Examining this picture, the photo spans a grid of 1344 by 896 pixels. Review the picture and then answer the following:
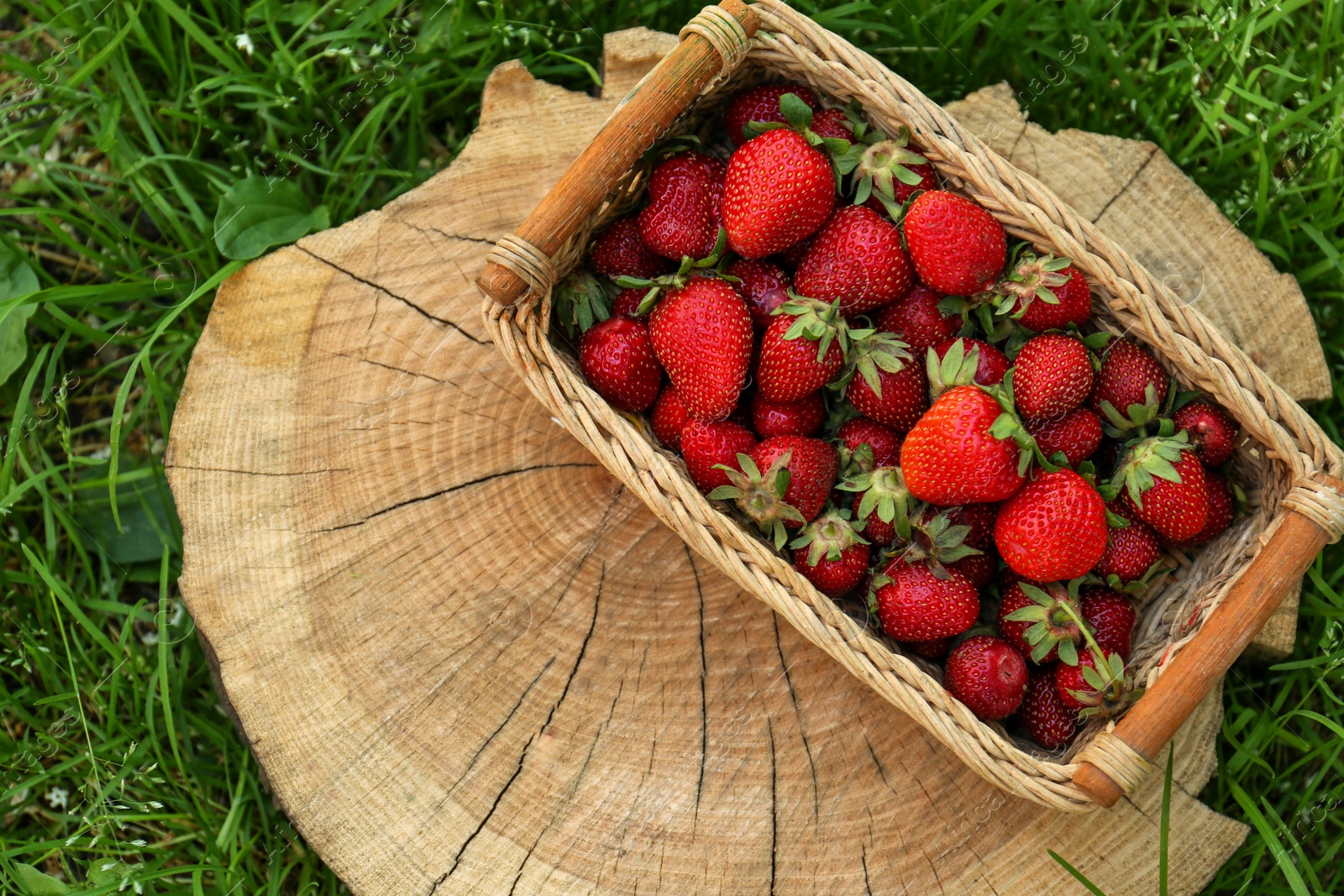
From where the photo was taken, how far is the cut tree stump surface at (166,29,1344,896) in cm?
170

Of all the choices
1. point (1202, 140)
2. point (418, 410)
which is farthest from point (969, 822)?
point (1202, 140)

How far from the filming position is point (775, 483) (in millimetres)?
1561

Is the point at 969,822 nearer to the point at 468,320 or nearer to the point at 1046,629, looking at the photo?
the point at 1046,629

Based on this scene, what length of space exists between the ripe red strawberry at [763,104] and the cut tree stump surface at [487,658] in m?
0.47

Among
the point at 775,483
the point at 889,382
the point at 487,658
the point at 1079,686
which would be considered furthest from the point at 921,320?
the point at 487,658

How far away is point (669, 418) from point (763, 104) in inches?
21.7

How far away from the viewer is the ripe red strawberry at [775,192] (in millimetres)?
1543

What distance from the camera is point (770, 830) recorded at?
1705 millimetres

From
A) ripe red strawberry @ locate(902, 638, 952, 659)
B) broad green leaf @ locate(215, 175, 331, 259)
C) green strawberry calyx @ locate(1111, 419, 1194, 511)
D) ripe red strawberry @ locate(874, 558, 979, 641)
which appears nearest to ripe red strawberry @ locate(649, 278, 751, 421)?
ripe red strawberry @ locate(874, 558, 979, 641)

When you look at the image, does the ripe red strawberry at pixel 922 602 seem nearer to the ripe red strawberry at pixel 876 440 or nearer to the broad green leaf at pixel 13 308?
the ripe red strawberry at pixel 876 440

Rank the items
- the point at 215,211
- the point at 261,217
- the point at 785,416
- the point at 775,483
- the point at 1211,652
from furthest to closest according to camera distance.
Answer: the point at 215,211
the point at 261,217
the point at 785,416
the point at 775,483
the point at 1211,652

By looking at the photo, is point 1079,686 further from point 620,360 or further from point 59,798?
point 59,798

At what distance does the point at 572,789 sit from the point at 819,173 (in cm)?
108

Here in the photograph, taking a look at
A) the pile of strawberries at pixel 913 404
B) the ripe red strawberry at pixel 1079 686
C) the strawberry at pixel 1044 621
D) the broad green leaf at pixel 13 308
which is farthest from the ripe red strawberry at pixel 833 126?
the broad green leaf at pixel 13 308
